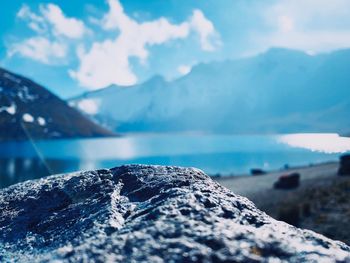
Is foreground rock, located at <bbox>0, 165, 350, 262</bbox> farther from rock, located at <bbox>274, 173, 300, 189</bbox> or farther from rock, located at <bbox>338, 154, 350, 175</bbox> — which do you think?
rock, located at <bbox>338, 154, 350, 175</bbox>

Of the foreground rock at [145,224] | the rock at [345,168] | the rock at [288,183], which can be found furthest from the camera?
the rock at [345,168]

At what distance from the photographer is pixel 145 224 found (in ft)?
6.68

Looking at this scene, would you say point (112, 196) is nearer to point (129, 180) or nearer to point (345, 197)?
point (129, 180)

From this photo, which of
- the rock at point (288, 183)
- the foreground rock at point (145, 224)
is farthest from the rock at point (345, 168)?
the foreground rock at point (145, 224)

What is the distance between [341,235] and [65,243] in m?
10.6

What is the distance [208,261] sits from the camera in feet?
5.93

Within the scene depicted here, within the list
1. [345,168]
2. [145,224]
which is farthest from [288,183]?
[145,224]

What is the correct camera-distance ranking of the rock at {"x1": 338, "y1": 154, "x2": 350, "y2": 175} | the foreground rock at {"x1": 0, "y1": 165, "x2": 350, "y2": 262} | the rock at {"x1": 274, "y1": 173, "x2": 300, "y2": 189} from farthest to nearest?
1. the rock at {"x1": 338, "y1": 154, "x2": 350, "y2": 175}
2. the rock at {"x1": 274, "y1": 173, "x2": 300, "y2": 189}
3. the foreground rock at {"x1": 0, "y1": 165, "x2": 350, "y2": 262}

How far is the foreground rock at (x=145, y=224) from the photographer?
1866 millimetres

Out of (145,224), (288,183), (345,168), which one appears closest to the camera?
(145,224)

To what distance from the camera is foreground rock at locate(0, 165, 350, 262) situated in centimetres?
187

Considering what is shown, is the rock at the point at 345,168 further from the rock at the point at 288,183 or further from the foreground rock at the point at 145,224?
the foreground rock at the point at 145,224

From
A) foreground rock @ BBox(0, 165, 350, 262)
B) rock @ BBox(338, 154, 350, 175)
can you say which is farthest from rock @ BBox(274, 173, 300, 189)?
foreground rock @ BBox(0, 165, 350, 262)

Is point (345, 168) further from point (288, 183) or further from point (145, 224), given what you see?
point (145, 224)
